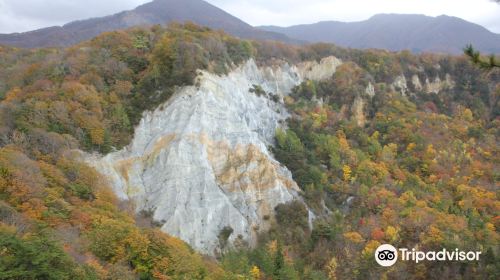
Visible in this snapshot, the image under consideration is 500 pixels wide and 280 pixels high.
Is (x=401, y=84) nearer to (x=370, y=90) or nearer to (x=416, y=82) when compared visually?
(x=416, y=82)

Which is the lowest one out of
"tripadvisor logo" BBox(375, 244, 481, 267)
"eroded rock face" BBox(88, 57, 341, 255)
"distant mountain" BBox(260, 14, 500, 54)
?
"tripadvisor logo" BBox(375, 244, 481, 267)

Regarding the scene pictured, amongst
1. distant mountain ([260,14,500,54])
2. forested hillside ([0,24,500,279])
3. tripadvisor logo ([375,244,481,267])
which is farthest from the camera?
distant mountain ([260,14,500,54])

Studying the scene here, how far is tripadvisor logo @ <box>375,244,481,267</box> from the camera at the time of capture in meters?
37.3

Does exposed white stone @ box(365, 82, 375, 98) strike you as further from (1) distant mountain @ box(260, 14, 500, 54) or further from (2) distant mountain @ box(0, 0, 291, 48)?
(1) distant mountain @ box(260, 14, 500, 54)

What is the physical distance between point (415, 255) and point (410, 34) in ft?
501

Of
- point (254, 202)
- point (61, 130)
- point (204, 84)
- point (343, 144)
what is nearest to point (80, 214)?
point (61, 130)

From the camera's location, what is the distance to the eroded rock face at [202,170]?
124 ft

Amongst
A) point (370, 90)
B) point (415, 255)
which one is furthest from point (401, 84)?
point (415, 255)

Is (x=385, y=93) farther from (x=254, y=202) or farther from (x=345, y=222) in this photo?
(x=254, y=202)

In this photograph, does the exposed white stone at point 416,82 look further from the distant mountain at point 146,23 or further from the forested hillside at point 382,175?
the distant mountain at point 146,23

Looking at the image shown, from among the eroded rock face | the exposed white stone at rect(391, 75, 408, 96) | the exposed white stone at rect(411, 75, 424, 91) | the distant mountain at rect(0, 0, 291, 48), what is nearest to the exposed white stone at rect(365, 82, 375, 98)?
the exposed white stone at rect(391, 75, 408, 96)

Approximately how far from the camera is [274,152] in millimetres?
48906

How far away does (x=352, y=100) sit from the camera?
70.6 metres

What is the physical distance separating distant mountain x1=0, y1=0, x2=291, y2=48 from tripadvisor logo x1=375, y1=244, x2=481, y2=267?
300 ft
